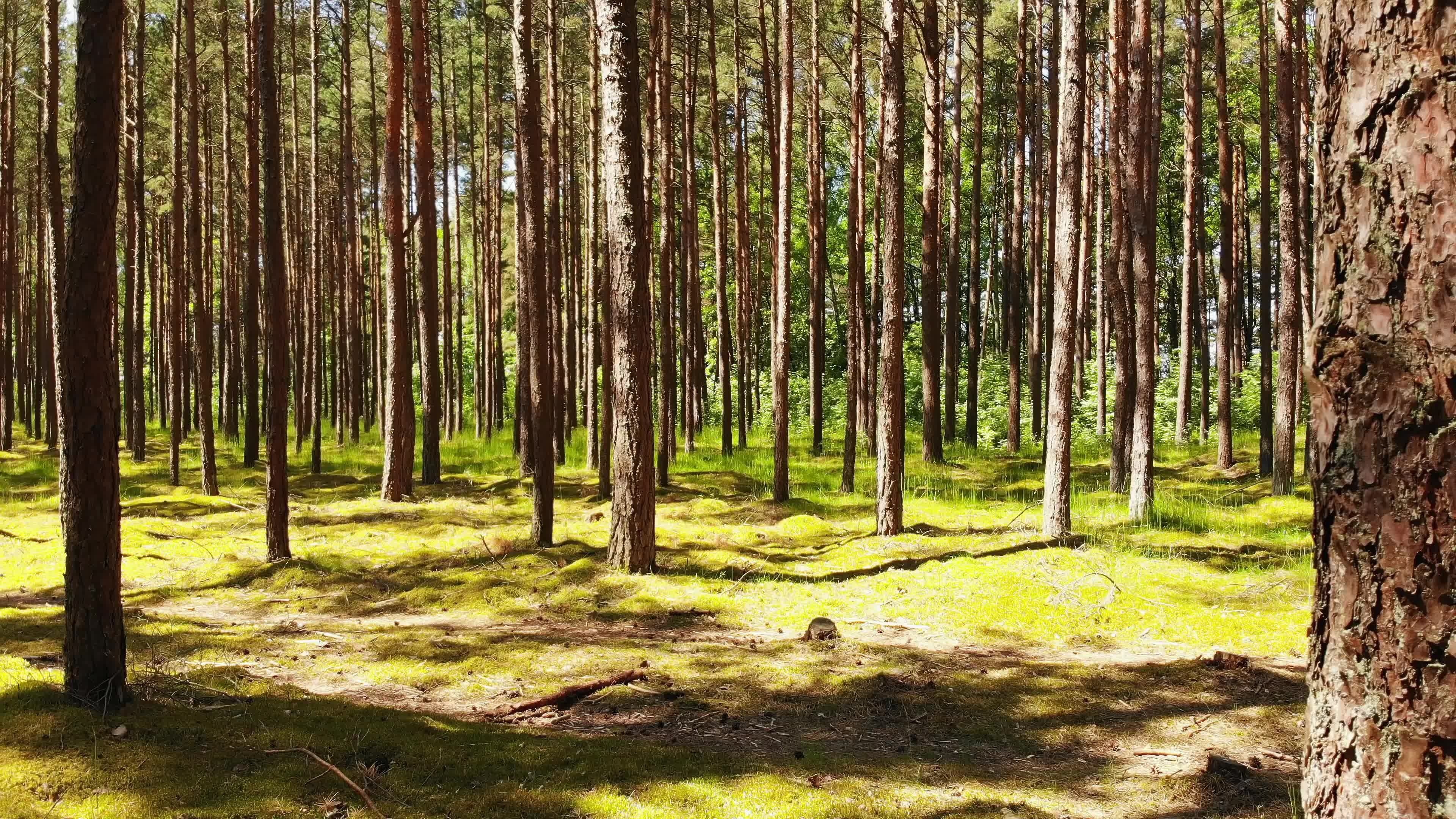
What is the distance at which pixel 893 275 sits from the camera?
1068 cm

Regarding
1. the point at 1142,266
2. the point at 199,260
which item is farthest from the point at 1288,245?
the point at 199,260

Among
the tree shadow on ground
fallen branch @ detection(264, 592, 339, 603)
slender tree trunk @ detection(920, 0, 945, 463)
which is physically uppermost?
slender tree trunk @ detection(920, 0, 945, 463)

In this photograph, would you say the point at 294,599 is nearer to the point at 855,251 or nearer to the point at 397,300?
Result: the point at 397,300

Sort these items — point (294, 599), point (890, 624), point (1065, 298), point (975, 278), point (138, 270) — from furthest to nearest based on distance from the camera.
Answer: point (975, 278) < point (138, 270) < point (1065, 298) < point (294, 599) < point (890, 624)

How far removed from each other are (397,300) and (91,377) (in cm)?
1024

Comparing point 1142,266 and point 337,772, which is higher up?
point 1142,266

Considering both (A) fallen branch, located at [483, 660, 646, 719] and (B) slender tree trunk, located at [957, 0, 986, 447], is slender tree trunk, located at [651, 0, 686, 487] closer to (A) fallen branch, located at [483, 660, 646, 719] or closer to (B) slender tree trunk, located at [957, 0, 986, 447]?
(B) slender tree trunk, located at [957, 0, 986, 447]

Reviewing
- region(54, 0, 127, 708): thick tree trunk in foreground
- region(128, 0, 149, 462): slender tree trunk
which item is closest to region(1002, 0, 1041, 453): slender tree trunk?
region(128, 0, 149, 462): slender tree trunk

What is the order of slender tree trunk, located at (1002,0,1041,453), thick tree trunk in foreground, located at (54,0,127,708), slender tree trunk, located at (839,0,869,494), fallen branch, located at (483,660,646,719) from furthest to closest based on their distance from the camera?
slender tree trunk, located at (1002,0,1041,453)
slender tree trunk, located at (839,0,869,494)
fallen branch, located at (483,660,646,719)
thick tree trunk in foreground, located at (54,0,127,708)

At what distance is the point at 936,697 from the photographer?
634cm

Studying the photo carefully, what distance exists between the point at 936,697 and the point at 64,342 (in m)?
5.62

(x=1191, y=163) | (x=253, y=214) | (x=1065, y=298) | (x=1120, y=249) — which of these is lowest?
(x=1065, y=298)

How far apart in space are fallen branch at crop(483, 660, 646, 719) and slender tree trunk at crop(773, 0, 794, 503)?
7.37 meters

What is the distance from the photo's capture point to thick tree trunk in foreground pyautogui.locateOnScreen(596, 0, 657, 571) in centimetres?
911
